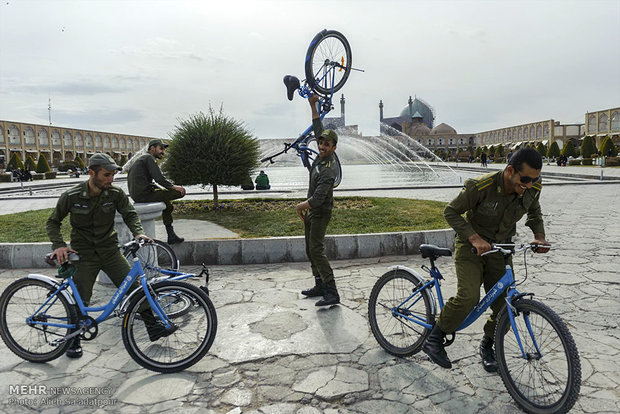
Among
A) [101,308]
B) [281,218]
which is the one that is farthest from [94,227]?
[281,218]

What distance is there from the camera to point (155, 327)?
10.4 feet

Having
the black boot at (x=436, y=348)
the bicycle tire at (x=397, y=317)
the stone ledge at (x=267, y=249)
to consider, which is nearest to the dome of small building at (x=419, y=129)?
the stone ledge at (x=267, y=249)

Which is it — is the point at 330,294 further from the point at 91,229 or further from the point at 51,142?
the point at 51,142

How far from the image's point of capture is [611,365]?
2.96 m

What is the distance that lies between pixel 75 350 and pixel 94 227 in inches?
37.6

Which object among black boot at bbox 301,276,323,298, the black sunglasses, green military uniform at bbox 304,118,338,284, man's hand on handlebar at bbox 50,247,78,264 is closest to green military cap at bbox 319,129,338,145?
green military uniform at bbox 304,118,338,284

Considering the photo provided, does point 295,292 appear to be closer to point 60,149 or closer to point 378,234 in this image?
point 378,234

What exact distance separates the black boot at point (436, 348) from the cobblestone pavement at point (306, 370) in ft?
0.40

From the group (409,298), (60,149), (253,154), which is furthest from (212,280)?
(60,149)

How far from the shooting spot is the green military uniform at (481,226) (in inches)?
107

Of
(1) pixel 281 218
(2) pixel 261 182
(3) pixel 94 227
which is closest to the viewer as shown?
(3) pixel 94 227

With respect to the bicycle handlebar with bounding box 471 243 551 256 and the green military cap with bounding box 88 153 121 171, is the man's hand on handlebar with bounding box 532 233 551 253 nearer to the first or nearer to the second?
the bicycle handlebar with bounding box 471 243 551 256

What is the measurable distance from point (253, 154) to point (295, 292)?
564 cm

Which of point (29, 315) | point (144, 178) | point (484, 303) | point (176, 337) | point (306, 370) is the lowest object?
point (306, 370)
